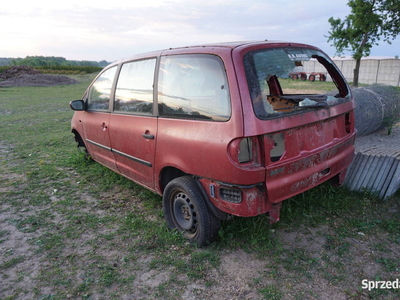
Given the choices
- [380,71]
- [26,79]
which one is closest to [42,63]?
[26,79]

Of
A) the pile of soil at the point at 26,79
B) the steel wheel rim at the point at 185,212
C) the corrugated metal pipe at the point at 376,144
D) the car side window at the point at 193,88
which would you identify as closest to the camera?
the car side window at the point at 193,88

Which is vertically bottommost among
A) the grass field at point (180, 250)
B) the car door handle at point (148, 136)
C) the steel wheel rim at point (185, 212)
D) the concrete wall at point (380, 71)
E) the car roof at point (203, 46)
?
the grass field at point (180, 250)

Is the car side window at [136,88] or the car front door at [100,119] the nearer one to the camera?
the car side window at [136,88]

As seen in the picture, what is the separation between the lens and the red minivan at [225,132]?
257 cm

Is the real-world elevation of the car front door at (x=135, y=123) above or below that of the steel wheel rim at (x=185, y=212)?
above

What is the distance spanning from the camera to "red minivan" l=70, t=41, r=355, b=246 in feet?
8.45

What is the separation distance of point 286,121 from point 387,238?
5.55 feet

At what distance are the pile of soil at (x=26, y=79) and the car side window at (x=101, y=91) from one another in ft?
95.9

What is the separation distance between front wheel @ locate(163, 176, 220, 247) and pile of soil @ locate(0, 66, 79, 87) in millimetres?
31437

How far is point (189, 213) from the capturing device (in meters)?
3.18

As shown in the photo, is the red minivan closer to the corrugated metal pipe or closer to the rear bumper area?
the rear bumper area

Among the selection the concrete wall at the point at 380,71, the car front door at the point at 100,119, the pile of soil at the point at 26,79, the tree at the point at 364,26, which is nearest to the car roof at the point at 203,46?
the car front door at the point at 100,119

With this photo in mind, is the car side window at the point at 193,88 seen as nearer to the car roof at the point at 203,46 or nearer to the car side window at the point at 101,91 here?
the car roof at the point at 203,46

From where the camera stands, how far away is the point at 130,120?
3.76 meters
